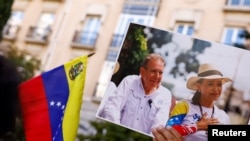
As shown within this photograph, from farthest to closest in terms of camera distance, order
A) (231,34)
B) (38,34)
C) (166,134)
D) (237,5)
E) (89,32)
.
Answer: (38,34), (89,32), (237,5), (231,34), (166,134)

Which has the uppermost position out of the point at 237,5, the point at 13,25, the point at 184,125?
the point at 237,5

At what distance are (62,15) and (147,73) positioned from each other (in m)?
12.0

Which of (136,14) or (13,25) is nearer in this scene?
(136,14)

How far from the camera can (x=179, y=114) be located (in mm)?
2715

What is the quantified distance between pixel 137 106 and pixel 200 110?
0.41 meters

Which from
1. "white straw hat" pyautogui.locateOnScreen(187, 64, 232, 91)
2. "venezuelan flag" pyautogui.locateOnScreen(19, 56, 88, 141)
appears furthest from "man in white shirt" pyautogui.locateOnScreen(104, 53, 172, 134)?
"venezuelan flag" pyautogui.locateOnScreen(19, 56, 88, 141)

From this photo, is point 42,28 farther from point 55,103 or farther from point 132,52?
point 132,52

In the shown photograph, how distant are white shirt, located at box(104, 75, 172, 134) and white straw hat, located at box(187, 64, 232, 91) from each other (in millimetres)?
162

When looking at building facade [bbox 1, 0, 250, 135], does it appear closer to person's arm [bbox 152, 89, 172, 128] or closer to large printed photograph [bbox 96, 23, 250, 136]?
large printed photograph [bbox 96, 23, 250, 136]

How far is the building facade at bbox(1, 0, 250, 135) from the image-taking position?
12.1m

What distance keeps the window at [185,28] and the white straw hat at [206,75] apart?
9.65 m

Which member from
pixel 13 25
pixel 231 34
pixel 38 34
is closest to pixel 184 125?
pixel 231 34

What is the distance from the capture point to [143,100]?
2.80m

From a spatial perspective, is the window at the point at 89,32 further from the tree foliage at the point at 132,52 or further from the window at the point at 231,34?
the tree foliage at the point at 132,52
